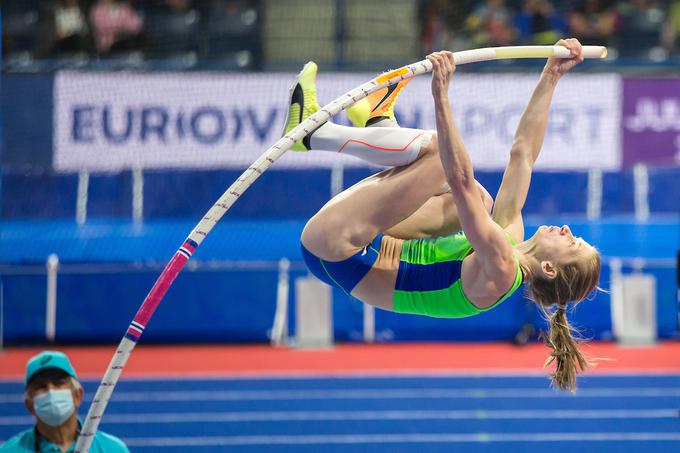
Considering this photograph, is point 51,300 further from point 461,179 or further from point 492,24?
point 461,179

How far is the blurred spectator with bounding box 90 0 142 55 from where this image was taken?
12602 mm

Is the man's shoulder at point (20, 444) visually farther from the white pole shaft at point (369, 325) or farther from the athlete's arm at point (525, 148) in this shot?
the white pole shaft at point (369, 325)

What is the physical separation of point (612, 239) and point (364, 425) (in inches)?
154

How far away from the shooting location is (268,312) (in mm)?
10891

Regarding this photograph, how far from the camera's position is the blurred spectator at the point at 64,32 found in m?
12.5

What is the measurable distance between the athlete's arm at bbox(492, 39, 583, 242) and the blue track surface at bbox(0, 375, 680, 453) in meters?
3.34

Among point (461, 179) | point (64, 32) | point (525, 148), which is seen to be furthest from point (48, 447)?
point (64, 32)

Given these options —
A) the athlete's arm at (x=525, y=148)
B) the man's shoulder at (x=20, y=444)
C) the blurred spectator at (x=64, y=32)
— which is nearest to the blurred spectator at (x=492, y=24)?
the blurred spectator at (x=64, y=32)

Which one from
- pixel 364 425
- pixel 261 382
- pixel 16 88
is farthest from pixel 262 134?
pixel 364 425

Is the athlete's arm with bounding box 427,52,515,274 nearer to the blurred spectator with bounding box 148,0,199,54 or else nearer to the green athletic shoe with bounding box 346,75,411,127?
the green athletic shoe with bounding box 346,75,411,127

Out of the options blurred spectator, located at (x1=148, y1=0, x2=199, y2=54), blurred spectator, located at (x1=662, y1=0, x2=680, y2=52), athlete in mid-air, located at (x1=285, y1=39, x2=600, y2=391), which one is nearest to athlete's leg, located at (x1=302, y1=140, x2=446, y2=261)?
athlete in mid-air, located at (x1=285, y1=39, x2=600, y2=391)

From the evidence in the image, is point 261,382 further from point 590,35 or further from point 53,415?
point 590,35

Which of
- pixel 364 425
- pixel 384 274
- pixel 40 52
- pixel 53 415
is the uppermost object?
Answer: pixel 40 52

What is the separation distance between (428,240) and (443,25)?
857 centimetres
